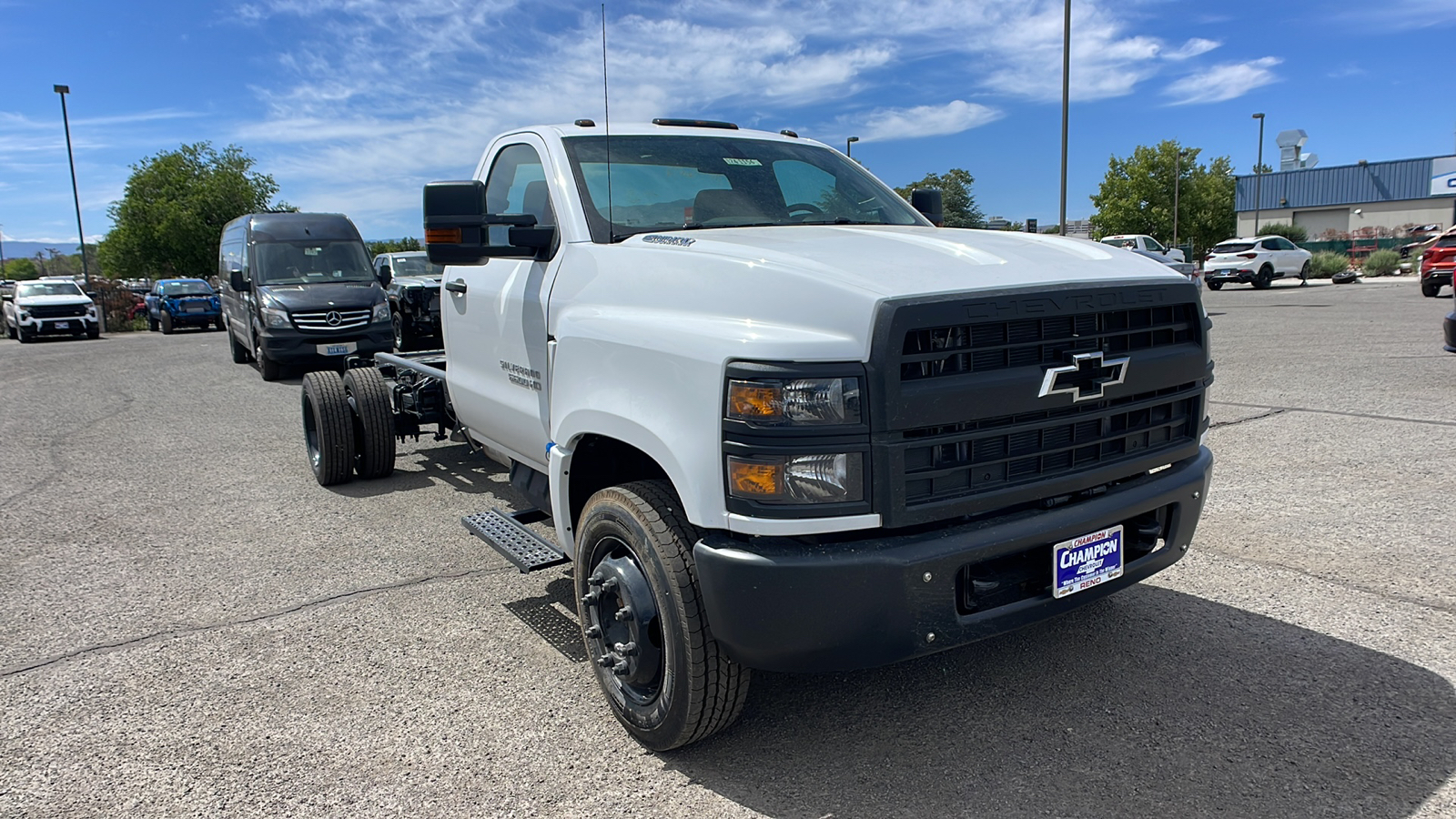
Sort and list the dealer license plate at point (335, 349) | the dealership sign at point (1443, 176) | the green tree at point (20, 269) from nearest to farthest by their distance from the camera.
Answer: the dealer license plate at point (335, 349), the dealership sign at point (1443, 176), the green tree at point (20, 269)

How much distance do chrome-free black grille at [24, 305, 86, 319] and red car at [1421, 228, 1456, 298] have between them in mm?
33262

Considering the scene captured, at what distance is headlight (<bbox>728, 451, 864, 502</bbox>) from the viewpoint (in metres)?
2.38

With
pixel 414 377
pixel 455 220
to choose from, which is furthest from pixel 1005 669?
pixel 414 377

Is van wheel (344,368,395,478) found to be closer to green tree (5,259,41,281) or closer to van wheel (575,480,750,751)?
van wheel (575,480,750,751)

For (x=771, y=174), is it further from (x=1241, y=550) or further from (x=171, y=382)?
(x=171, y=382)

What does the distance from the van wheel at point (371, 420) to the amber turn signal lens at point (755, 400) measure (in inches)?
179

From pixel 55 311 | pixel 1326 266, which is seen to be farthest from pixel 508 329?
pixel 1326 266

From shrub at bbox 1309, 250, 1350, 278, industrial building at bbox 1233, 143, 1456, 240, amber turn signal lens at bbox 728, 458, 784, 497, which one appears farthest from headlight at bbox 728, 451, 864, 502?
industrial building at bbox 1233, 143, 1456, 240

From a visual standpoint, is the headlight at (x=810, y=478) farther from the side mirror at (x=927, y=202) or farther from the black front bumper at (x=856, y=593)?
the side mirror at (x=927, y=202)

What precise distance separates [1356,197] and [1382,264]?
103 ft

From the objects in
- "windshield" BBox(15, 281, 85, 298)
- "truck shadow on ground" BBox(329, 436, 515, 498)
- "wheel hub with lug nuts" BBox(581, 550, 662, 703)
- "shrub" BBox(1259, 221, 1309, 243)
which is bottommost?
"truck shadow on ground" BBox(329, 436, 515, 498)

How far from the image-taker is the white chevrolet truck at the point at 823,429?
239 cm

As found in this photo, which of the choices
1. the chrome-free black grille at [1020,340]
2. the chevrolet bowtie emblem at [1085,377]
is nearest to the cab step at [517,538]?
the chrome-free black grille at [1020,340]

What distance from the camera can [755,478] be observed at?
2393mm
